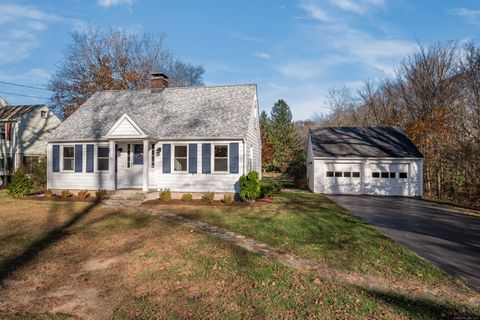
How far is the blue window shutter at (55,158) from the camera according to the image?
58.6 ft

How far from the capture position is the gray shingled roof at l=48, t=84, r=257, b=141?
1678cm

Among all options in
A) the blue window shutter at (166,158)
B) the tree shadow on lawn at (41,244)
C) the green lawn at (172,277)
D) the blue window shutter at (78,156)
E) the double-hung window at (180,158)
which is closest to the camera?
the green lawn at (172,277)

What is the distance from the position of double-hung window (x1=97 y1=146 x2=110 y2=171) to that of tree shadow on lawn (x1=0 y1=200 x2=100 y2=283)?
4.89 metres

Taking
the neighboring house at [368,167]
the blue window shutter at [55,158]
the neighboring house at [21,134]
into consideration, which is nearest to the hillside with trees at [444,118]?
the neighboring house at [368,167]

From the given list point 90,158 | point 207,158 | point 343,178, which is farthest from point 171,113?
point 343,178

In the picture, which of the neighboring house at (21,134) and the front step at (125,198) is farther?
the neighboring house at (21,134)

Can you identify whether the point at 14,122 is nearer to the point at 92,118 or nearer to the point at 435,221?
the point at 92,118

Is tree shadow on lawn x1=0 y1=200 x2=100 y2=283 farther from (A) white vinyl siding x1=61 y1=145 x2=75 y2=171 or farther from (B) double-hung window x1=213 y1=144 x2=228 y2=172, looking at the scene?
(B) double-hung window x1=213 y1=144 x2=228 y2=172

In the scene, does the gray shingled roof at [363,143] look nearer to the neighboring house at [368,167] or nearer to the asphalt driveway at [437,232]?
the neighboring house at [368,167]

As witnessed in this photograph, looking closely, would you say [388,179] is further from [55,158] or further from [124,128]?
[55,158]

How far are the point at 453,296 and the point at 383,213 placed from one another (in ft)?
29.7

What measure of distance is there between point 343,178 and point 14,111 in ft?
102

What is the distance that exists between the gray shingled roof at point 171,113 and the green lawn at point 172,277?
728 centimetres

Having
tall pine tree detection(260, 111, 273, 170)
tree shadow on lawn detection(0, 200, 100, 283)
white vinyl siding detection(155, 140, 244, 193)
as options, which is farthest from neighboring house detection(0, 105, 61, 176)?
tall pine tree detection(260, 111, 273, 170)
